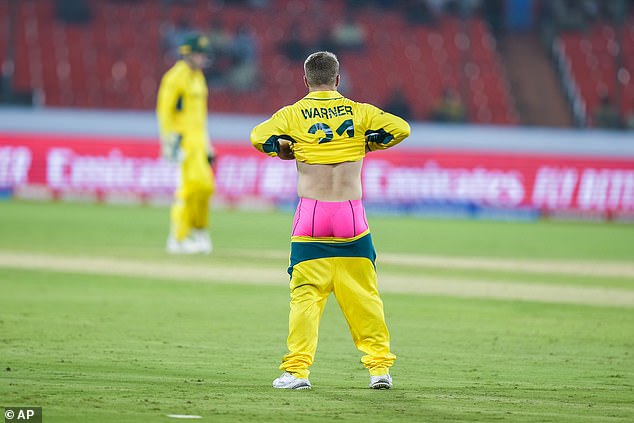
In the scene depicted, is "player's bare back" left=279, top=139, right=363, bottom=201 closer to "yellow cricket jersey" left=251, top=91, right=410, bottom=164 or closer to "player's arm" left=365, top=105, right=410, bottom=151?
"yellow cricket jersey" left=251, top=91, right=410, bottom=164

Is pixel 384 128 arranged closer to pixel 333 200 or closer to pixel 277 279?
pixel 333 200

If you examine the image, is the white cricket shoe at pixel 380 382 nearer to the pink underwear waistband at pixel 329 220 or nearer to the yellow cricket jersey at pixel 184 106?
the pink underwear waistband at pixel 329 220

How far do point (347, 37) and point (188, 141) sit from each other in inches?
831

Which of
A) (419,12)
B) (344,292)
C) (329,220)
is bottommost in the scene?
(344,292)

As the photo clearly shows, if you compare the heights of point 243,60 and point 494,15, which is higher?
point 494,15

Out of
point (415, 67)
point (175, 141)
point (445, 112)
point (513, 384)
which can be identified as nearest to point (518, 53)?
point (415, 67)

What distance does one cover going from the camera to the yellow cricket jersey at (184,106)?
60.5 feet

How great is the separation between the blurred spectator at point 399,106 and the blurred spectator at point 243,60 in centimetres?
496

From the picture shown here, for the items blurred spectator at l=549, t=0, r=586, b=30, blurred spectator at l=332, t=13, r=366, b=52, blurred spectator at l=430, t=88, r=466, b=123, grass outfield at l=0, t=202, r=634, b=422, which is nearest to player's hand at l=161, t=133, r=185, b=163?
grass outfield at l=0, t=202, r=634, b=422

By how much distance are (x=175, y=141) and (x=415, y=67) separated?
68.3 ft

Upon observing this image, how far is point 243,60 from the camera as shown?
123 ft

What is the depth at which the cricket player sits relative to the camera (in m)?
8.39

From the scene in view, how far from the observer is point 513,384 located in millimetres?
8766

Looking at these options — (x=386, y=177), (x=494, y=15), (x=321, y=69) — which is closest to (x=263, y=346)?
(x=321, y=69)
